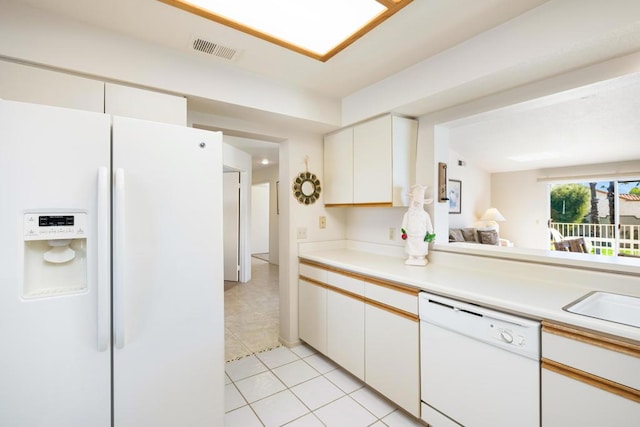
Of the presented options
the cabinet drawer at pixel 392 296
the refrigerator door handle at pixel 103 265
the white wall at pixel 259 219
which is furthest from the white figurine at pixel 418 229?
the white wall at pixel 259 219

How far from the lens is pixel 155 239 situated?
131cm

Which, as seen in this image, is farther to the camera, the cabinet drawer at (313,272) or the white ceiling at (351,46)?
the cabinet drawer at (313,272)

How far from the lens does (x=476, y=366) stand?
1377 mm

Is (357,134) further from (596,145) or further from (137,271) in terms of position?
(596,145)

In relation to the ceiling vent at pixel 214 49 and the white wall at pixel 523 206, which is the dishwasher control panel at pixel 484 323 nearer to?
the ceiling vent at pixel 214 49

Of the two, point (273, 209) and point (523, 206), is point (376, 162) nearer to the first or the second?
point (273, 209)

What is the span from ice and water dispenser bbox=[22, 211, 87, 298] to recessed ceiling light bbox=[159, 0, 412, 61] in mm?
1073

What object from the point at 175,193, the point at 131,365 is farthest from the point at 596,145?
the point at 131,365

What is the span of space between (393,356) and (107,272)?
5.34 feet

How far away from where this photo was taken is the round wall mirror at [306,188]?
8.96 ft

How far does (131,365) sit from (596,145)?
6.08 meters

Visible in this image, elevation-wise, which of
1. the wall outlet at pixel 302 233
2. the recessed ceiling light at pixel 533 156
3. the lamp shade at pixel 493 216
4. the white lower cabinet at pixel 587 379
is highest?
the recessed ceiling light at pixel 533 156

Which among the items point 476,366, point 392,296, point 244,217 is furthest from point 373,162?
point 244,217

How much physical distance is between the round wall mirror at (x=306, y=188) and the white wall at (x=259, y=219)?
557 centimetres
